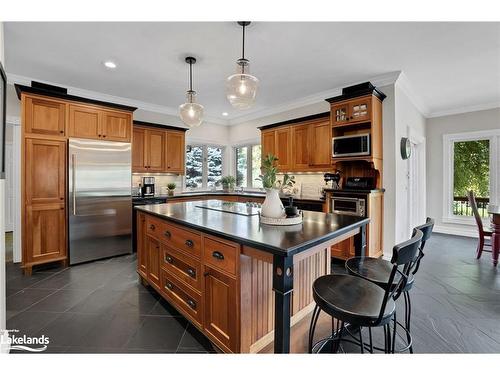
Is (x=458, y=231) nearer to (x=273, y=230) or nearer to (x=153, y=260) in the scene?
(x=273, y=230)

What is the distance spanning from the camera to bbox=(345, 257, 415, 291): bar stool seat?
1.68m

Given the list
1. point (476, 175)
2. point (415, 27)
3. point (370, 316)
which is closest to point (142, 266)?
point (370, 316)

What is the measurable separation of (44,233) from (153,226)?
199cm

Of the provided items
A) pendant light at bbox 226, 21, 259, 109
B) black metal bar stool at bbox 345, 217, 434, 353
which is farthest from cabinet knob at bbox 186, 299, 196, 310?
pendant light at bbox 226, 21, 259, 109

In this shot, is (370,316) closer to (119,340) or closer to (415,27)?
(119,340)

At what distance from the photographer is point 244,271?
155cm

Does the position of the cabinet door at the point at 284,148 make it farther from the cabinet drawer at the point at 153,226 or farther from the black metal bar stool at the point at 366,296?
the black metal bar stool at the point at 366,296

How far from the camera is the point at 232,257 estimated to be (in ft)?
5.10

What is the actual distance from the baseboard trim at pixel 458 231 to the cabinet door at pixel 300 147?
380cm

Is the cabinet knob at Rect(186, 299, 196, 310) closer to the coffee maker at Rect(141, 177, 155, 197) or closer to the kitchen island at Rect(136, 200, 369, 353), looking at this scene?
the kitchen island at Rect(136, 200, 369, 353)

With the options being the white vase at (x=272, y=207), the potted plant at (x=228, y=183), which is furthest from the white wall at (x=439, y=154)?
the white vase at (x=272, y=207)

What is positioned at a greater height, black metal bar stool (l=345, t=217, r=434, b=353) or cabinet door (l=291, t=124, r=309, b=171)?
cabinet door (l=291, t=124, r=309, b=171)

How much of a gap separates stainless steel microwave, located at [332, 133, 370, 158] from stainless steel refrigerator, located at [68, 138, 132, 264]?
11.0 ft

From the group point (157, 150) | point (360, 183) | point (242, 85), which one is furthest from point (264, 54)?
point (157, 150)
